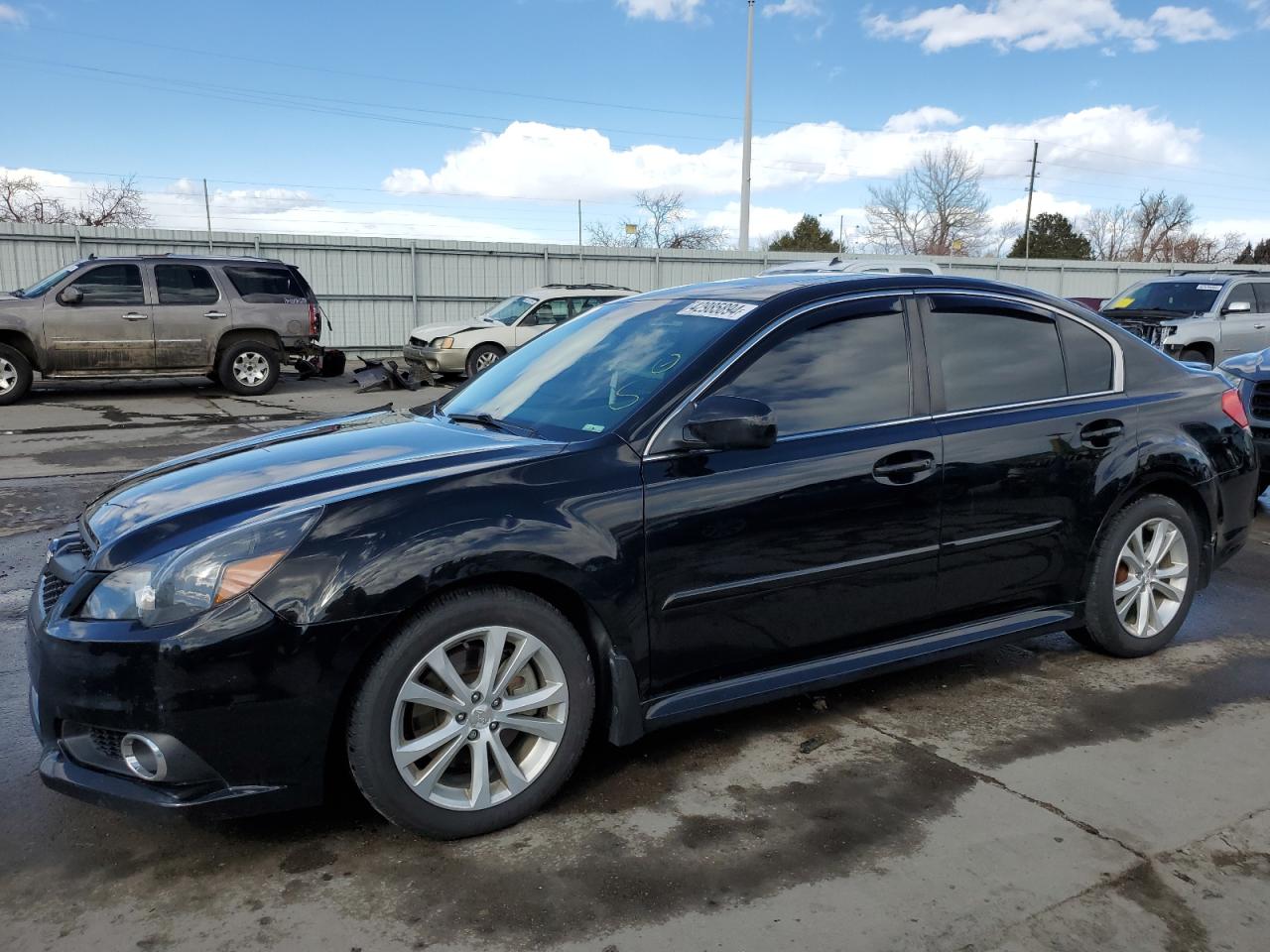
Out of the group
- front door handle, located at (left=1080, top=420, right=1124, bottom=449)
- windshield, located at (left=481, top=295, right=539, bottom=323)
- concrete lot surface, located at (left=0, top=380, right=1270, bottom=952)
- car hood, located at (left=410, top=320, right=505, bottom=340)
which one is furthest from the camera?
windshield, located at (left=481, top=295, right=539, bottom=323)

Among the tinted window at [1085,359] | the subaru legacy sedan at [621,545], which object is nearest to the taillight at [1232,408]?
the subaru legacy sedan at [621,545]

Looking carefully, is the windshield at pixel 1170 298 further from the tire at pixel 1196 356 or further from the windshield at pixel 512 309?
the windshield at pixel 512 309

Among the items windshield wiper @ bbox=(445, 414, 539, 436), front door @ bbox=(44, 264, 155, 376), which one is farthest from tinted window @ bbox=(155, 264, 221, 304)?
windshield wiper @ bbox=(445, 414, 539, 436)

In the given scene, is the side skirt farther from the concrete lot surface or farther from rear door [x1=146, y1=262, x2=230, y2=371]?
rear door [x1=146, y1=262, x2=230, y2=371]

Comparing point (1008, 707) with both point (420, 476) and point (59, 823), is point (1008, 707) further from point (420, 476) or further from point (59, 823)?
point (59, 823)

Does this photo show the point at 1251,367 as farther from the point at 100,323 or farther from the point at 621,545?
the point at 100,323

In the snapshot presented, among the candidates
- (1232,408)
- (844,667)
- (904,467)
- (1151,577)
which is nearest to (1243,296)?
(1232,408)

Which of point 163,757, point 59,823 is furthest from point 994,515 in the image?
point 59,823

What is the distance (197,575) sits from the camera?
2703mm

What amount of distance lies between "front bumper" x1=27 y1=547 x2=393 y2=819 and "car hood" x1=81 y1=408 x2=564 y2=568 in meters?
0.28

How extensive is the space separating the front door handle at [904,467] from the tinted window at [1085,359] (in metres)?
0.93

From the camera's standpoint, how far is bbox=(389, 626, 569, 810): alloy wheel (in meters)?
2.87

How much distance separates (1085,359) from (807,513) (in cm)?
166

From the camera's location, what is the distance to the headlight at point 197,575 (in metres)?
2.68
